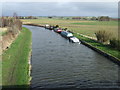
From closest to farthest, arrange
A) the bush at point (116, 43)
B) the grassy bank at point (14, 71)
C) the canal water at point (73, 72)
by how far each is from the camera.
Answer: the grassy bank at point (14, 71) < the canal water at point (73, 72) < the bush at point (116, 43)

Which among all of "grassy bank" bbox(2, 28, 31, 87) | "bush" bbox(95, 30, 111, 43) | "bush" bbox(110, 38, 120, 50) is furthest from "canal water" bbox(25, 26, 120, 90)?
"bush" bbox(95, 30, 111, 43)

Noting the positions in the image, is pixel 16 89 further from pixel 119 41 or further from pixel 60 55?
pixel 119 41

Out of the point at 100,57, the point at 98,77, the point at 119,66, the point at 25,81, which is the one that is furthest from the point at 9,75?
the point at 100,57

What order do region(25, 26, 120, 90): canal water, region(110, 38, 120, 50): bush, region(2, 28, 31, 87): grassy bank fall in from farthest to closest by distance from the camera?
1. region(110, 38, 120, 50): bush
2. region(25, 26, 120, 90): canal water
3. region(2, 28, 31, 87): grassy bank

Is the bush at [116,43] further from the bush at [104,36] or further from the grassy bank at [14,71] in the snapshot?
the grassy bank at [14,71]

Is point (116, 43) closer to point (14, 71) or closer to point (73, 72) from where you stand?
point (73, 72)

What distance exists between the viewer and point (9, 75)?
62.3ft

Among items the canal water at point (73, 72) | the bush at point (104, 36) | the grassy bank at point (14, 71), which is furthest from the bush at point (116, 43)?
the grassy bank at point (14, 71)

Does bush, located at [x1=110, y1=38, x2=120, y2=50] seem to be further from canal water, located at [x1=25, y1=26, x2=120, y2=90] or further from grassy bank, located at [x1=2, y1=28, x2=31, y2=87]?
grassy bank, located at [x1=2, y1=28, x2=31, y2=87]

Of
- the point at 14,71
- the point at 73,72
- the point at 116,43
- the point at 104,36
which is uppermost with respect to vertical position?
the point at 104,36

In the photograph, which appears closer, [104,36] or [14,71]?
[14,71]

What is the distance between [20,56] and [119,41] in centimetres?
1718

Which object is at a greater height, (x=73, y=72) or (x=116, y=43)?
(x=116, y=43)

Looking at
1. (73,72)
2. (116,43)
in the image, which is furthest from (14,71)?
(116,43)
